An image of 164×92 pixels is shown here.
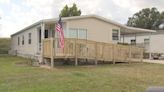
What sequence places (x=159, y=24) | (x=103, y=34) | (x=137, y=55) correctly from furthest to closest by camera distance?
1. (x=159, y=24)
2. (x=103, y=34)
3. (x=137, y=55)

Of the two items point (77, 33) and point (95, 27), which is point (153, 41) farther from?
point (77, 33)

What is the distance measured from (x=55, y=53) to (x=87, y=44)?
2625 mm

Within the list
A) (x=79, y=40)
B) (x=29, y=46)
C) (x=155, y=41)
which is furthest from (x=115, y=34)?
(x=155, y=41)

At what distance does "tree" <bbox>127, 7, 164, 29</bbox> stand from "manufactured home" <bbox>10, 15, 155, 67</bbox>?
38412mm

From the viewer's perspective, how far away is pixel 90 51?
22.1 metres

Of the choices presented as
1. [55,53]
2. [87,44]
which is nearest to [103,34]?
[87,44]

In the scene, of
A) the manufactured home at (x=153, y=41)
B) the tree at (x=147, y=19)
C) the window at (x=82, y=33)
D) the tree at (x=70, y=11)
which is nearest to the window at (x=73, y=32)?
the window at (x=82, y=33)

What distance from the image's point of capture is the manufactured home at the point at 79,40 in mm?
21125

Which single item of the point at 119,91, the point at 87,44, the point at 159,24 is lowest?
the point at 119,91

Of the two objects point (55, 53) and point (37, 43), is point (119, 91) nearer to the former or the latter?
point (55, 53)

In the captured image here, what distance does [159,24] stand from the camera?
67.5 metres

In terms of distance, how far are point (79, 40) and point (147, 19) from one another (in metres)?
48.8

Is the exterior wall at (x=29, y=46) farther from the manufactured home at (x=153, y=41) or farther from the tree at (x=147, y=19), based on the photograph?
the tree at (x=147, y=19)

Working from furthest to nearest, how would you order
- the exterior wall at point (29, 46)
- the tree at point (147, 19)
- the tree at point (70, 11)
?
the tree at point (147, 19) → the tree at point (70, 11) → the exterior wall at point (29, 46)
